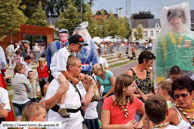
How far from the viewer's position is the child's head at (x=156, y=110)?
2600 mm

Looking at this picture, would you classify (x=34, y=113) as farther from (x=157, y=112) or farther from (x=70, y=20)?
(x=70, y=20)

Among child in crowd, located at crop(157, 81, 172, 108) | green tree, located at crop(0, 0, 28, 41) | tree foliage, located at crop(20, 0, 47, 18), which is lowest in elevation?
child in crowd, located at crop(157, 81, 172, 108)

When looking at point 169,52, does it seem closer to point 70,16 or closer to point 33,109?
point 33,109

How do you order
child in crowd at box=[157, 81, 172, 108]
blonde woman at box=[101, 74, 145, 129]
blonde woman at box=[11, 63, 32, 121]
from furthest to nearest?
A: 1. blonde woman at box=[11, 63, 32, 121]
2. child in crowd at box=[157, 81, 172, 108]
3. blonde woman at box=[101, 74, 145, 129]

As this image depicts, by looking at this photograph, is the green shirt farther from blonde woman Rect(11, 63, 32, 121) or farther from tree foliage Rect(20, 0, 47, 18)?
tree foliage Rect(20, 0, 47, 18)

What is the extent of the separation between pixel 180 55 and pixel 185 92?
253 cm

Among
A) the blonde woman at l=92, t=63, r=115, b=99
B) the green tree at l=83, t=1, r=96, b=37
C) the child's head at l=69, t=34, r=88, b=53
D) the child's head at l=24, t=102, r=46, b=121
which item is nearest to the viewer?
the child's head at l=24, t=102, r=46, b=121

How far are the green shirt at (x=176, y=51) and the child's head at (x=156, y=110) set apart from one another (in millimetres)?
2909

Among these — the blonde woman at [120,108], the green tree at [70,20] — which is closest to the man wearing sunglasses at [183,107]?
the blonde woman at [120,108]

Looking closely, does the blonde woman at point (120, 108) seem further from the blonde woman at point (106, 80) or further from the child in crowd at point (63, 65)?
the blonde woman at point (106, 80)

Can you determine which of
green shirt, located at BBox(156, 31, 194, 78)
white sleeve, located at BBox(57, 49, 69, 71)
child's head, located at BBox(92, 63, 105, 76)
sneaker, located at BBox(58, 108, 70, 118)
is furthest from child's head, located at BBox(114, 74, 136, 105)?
child's head, located at BBox(92, 63, 105, 76)

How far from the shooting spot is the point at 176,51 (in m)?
5.39

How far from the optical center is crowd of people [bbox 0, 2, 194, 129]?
2.97 metres

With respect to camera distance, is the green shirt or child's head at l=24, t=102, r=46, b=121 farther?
the green shirt
